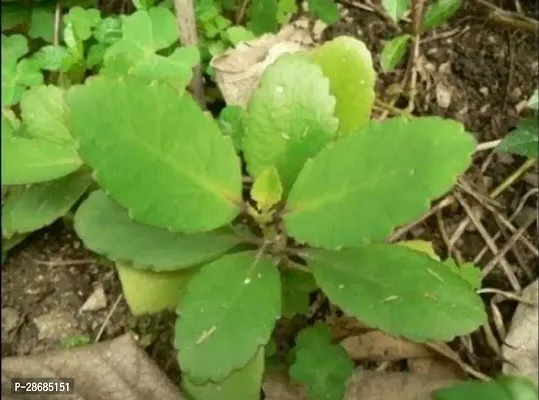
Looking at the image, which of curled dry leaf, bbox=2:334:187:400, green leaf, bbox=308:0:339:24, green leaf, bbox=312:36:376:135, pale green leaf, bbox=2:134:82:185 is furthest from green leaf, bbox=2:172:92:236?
green leaf, bbox=308:0:339:24

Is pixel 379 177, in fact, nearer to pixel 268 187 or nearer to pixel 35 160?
pixel 268 187

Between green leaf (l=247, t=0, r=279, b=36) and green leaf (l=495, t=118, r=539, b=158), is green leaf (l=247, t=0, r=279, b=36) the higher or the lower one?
the higher one

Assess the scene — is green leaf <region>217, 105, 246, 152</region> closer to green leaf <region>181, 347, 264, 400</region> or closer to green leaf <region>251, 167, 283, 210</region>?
green leaf <region>251, 167, 283, 210</region>

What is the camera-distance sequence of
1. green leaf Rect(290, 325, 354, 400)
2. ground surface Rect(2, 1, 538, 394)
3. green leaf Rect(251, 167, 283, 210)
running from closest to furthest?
green leaf Rect(251, 167, 283, 210), green leaf Rect(290, 325, 354, 400), ground surface Rect(2, 1, 538, 394)

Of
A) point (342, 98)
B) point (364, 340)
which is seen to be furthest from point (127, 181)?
point (364, 340)

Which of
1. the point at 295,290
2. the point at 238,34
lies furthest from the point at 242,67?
the point at 295,290

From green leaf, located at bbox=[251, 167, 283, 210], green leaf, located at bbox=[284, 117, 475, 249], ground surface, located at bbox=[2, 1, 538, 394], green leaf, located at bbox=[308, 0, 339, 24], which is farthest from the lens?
green leaf, located at bbox=[308, 0, 339, 24]

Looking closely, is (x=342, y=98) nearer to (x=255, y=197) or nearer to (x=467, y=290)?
(x=255, y=197)

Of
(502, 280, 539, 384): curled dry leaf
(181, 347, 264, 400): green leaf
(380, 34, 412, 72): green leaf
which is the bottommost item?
(502, 280, 539, 384): curled dry leaf
